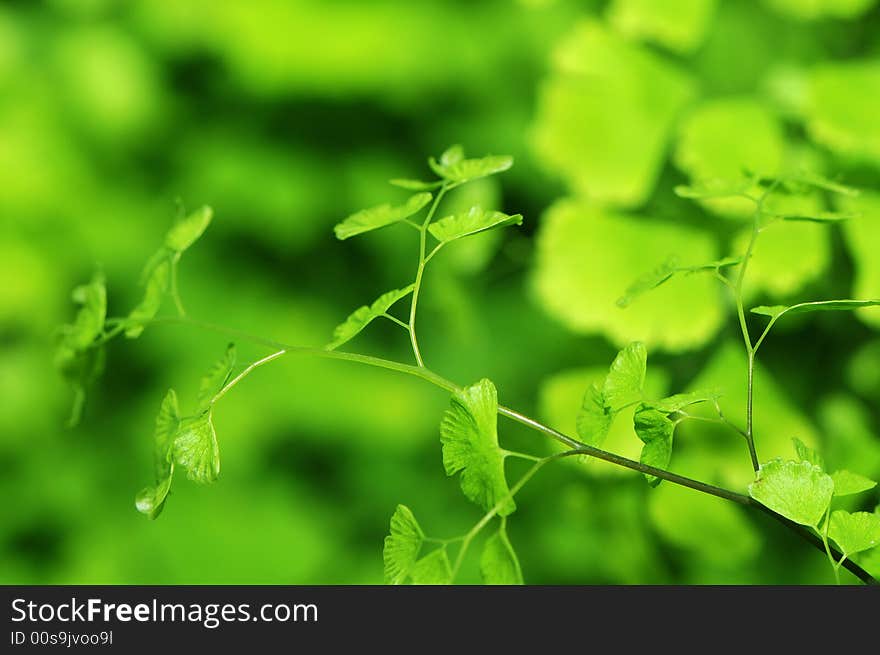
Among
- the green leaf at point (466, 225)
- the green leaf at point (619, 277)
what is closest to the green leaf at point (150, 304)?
the green leaf at point (466, 225)

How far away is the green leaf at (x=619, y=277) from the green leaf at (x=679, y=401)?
228 mm

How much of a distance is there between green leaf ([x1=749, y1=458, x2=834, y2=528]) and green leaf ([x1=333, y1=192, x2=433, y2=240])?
181 mm

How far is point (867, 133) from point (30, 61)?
0.89 m

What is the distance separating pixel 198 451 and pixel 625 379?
18cm

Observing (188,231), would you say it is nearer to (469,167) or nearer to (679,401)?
(469,167)

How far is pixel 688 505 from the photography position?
58 centimetres

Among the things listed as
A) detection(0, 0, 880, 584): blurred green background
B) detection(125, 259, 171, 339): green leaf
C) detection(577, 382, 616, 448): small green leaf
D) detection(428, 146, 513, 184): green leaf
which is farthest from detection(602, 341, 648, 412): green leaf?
detection(0, 0, 880, 584): blurred green background

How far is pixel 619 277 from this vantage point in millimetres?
566

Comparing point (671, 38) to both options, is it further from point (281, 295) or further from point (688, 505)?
point (281, 295)

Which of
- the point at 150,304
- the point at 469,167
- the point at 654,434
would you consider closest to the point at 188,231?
the point at 150,304

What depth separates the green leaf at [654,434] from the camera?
1.03ft

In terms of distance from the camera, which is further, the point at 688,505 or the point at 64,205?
the point at 64,205

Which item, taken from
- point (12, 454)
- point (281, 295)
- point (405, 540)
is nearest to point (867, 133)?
point (405, 540)

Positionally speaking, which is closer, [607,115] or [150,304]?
[150,304]
